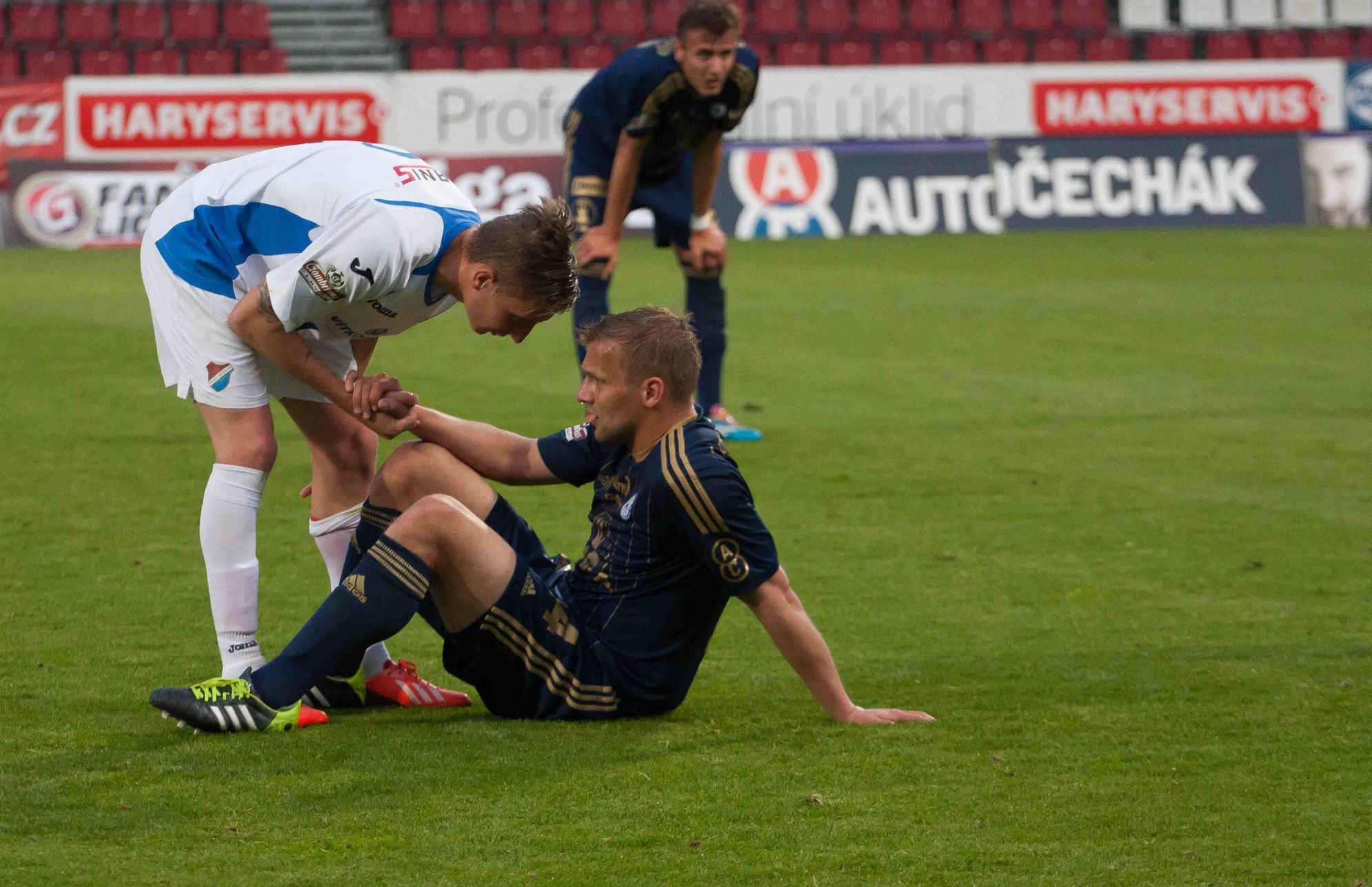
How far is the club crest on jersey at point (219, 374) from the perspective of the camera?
3639 millimetres

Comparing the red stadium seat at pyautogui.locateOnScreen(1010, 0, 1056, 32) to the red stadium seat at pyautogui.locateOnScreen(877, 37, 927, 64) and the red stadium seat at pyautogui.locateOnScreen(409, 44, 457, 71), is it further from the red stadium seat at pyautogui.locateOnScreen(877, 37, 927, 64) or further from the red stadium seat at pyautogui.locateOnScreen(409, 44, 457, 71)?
the red stadium seat at pyautogui.locateOnScreen(409, 44, 457, 71)

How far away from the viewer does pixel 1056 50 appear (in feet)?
82.1

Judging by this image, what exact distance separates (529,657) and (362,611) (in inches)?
15.1

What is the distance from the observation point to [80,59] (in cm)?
2225

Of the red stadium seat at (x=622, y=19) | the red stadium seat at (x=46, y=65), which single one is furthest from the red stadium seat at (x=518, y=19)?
the red stadium seat at (x=46, y=65)

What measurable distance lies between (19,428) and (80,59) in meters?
16.5

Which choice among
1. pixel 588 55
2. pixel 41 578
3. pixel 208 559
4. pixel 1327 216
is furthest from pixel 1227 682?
pixel 588 55

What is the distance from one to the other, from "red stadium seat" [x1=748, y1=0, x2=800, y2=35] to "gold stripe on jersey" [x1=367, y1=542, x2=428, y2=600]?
73.0 feet

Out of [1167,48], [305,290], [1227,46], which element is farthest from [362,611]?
[1227,46]

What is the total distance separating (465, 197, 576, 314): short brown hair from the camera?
3.42 meters

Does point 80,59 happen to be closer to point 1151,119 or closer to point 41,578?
point 1151,119

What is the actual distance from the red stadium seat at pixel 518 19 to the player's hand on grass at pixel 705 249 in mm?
17663

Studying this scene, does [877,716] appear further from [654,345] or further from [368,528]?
[368,528]

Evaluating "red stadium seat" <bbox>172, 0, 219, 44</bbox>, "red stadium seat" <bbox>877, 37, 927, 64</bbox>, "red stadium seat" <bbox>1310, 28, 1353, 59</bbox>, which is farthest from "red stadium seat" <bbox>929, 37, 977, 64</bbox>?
"red stadium seat" <bbox>172, 0, 219, 44</bbox>
